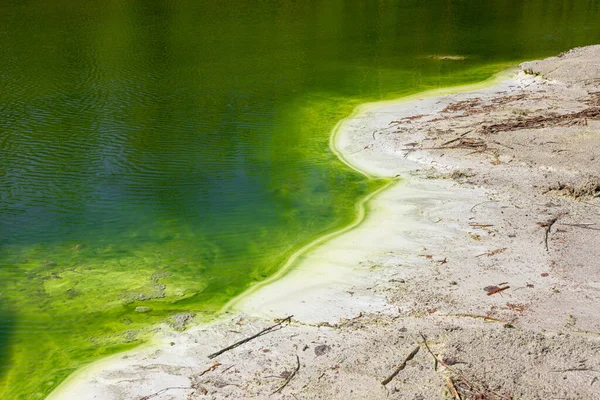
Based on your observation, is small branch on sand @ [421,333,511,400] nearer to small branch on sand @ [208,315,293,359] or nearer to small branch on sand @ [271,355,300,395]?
small branch on sand @ [271,355,300,395]

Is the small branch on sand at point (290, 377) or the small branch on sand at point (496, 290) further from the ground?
the small branch on sand at point (496, 290)

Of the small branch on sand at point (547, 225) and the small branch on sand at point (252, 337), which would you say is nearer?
the small branch on sand at point (252, 337)

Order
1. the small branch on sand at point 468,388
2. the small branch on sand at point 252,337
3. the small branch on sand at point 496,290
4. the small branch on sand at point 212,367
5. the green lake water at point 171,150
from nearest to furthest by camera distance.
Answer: the small branch on sand at point 468,388
the small branch on sand at point 212,367
the small branch on sand at point 252,337
the small branch on sand at point 496,290
the green lake water at point 171,150

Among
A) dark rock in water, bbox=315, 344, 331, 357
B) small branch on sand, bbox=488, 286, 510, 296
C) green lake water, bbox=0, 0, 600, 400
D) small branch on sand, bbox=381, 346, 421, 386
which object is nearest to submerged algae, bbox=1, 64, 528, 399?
green lake water, bbox=0, 0, 600, 400

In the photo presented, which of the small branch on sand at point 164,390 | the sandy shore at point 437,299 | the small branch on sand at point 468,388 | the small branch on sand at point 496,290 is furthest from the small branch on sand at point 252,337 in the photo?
the small branch on sand at point 496,290

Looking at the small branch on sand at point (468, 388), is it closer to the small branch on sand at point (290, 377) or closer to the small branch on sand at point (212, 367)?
the small branch on sand at point (290, 377)

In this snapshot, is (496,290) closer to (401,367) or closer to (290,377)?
(401,367)

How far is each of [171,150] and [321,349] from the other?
16.9 feet

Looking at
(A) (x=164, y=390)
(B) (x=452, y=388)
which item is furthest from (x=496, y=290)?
(A) (x=164, y=390)

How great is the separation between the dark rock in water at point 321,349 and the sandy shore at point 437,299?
0.06ft

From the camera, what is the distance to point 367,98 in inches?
444

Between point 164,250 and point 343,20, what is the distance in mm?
14484

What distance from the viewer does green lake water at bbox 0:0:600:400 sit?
555cm

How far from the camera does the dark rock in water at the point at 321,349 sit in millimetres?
4395
